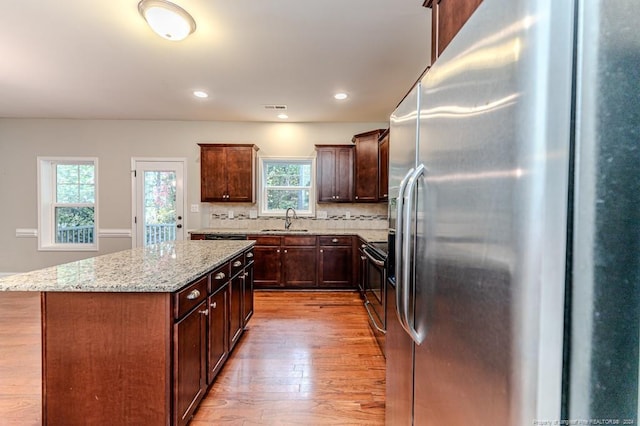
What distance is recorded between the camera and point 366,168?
14.7ft

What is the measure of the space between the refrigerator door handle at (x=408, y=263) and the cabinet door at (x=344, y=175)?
369 centimetres

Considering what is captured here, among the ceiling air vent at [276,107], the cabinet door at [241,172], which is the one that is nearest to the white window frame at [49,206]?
the cabinet door at [241,172]

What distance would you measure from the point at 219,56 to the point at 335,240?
267 centimetres

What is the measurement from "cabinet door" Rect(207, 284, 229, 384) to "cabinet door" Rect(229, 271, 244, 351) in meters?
0.09

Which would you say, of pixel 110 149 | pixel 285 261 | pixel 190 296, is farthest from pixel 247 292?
pixel 110 149

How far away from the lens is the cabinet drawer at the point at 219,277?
1932 millimetres

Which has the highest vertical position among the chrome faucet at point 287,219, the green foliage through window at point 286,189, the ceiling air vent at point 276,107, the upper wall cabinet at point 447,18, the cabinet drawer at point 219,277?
the ceiling air vent at point 276,107

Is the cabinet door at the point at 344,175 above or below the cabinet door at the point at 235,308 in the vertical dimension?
above

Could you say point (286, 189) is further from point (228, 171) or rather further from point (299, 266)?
point (299, 266)

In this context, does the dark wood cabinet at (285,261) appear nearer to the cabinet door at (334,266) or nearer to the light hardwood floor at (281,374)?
the cabinet door at (334,266)

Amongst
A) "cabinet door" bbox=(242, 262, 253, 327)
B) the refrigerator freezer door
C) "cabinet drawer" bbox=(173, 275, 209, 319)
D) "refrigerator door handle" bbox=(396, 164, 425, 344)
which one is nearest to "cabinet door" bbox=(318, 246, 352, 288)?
"cabinet door" bbox=(242, 262, 253, 327)

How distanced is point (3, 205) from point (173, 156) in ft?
9.22

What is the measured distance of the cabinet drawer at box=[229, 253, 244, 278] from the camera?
2363 millimetres

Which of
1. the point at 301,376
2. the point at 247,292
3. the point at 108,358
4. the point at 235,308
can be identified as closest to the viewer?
the point at 108,358
